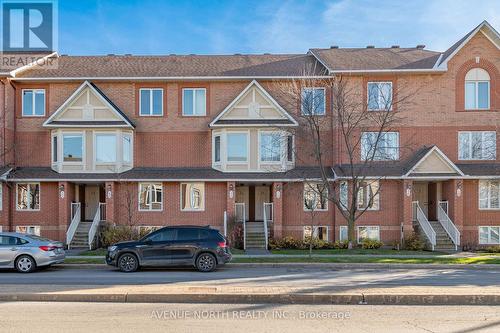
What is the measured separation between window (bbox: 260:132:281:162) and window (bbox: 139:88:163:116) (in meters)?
6.45

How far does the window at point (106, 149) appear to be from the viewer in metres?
25.4

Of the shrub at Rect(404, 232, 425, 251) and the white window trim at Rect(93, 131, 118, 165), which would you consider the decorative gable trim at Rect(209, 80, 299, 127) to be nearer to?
the white window trim at Rect(93, 131, 118, 165)

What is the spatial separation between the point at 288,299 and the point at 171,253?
7393 mm

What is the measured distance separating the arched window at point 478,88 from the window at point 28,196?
25.5 m

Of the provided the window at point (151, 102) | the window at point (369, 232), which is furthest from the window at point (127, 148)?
the window at point (369, 232)

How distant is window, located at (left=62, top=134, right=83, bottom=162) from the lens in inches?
995

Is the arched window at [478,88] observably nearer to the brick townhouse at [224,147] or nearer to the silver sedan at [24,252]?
the brick townhouse at [224,147]

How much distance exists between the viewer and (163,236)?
640 inches

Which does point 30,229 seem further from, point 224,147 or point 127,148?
point 224,147

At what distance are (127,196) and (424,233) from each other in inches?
664

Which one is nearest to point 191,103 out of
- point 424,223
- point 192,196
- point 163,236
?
point 192,196

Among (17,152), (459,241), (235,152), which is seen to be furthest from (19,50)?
(459,241)

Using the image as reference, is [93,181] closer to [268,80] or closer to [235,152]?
[235,152]

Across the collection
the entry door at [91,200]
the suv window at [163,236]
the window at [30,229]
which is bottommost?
the window at [30,229]
